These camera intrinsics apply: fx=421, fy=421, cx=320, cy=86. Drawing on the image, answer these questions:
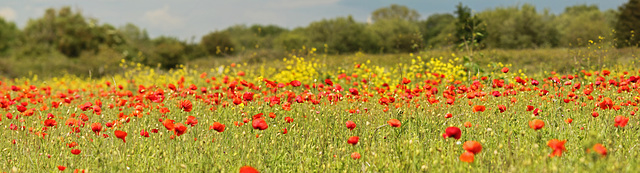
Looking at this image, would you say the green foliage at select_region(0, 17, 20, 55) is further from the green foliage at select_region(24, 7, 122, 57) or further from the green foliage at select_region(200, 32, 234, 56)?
the green foliage at select_region(200, 32, 234, 56)

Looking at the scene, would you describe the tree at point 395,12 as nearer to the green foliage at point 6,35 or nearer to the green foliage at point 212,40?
the green foliage at point 212,40

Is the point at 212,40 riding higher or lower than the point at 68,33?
lower

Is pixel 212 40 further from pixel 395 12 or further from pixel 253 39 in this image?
pixel 395 12

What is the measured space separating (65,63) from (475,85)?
25.3 metres

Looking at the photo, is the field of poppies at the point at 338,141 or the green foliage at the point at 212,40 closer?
the field of poppies at the point at 338,141

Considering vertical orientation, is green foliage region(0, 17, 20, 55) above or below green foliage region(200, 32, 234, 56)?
above

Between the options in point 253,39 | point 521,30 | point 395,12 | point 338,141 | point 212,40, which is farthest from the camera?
point 395,12

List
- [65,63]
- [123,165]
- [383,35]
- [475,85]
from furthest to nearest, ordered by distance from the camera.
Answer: [383,35] → [65,63] → [475,85] → [123,165]

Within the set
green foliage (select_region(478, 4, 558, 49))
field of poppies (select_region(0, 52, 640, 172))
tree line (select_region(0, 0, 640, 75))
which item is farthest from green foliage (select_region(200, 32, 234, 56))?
field of poppies (select_region(0, 52, 640, 172))

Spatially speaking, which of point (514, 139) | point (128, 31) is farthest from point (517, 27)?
point (128, 31)

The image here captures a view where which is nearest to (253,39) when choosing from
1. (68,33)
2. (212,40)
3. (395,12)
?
(68,33)

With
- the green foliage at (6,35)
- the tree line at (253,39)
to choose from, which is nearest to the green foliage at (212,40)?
the tree line at (253,39)

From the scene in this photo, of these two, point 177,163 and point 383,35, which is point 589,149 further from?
point 383,35

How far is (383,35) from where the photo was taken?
43.6 metres
